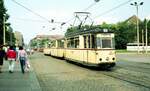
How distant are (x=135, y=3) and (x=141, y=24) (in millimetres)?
62336

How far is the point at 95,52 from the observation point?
90.1 feet

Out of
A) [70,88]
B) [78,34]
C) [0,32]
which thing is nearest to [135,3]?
[0,32]

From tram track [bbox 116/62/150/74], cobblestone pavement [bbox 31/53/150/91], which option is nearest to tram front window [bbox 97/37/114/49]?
cobblestone pavement [bbox 31/53/150/91]

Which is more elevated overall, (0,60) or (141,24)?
(141,24)

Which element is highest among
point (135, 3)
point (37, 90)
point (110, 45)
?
point (135, 3)

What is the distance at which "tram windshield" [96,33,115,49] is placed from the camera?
90.7 feet

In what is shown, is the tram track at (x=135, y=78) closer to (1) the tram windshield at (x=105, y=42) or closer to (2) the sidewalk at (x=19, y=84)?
(1) the tram windshield at (x=105, y=42)

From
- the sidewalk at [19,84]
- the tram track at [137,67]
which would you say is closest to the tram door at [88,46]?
the tram track at [137,67]

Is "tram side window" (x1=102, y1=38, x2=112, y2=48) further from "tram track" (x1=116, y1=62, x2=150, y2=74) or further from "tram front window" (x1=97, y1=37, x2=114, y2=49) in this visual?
"tram track" (x1=116, y1=62, x2=150, y2=74)

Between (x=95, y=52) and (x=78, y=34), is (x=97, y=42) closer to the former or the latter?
(x=95, y=52)

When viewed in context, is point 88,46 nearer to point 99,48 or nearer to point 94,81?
point 99,48

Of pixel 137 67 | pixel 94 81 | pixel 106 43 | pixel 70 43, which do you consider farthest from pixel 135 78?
pixel 70 43

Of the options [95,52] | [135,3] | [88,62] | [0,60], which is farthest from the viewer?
[135,3]

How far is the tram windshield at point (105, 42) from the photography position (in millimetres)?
27656
